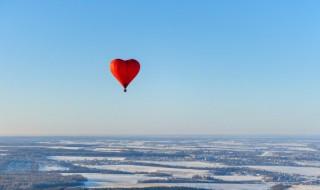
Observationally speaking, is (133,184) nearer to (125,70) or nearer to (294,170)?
(294,170)

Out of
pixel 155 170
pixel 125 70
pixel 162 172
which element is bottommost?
pixel 162 172

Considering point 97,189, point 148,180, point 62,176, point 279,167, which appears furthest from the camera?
point 279,167

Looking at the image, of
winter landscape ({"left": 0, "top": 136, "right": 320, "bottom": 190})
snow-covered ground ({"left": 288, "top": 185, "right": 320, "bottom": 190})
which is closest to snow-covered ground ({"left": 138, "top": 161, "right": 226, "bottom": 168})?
winter landscape ({"left": 0, "top": 136, "right": 320, "bottom": 190})

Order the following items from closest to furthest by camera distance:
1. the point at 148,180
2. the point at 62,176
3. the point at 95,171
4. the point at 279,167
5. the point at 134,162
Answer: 1. the point at 148,180
2. the point at 62,176
3. the point at 95,171
4. the point at 279,167
5. the point at 134,162

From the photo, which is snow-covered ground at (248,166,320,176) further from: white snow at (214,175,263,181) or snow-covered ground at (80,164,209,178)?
snow-covered ground at (80,164,209,178)

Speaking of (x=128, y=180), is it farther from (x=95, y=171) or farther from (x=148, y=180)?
(x=95, y=171)

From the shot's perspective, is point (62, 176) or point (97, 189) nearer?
point (97, 189)

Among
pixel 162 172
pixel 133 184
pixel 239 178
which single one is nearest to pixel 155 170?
pixel 162 172

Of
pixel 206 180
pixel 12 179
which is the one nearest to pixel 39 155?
pixel 12 179
